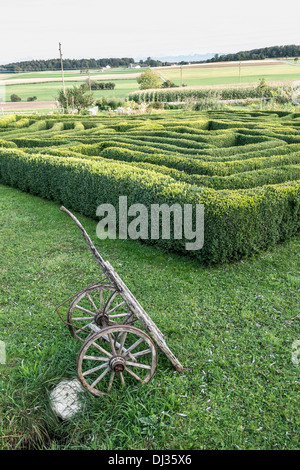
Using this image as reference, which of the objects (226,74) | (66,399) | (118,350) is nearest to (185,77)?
(226,74)

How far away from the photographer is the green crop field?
3535 millimetres

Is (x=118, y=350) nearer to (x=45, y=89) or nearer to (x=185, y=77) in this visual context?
(x=185, y=77)

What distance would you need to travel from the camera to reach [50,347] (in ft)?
14.9

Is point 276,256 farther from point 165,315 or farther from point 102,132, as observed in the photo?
point 102,132

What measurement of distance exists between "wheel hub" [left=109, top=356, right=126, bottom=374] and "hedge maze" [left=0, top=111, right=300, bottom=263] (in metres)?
3.01

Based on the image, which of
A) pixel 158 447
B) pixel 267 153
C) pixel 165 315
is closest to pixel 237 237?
pixel 165 315

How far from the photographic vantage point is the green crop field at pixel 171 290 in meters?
3.54

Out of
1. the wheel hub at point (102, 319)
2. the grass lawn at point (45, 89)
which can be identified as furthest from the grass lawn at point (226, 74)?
the wheel hub at point (102, 319)

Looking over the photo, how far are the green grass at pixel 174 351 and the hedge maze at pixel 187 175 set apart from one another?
2.05 ft

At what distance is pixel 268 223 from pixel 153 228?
208cm

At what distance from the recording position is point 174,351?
177 inches

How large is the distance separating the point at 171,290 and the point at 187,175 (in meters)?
3.13

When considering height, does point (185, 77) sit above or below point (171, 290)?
above

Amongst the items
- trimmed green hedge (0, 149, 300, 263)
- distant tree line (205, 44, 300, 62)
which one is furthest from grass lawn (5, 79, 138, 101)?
trimmed green hedge (0, 149, 300, 263)
